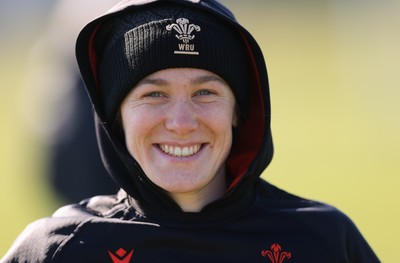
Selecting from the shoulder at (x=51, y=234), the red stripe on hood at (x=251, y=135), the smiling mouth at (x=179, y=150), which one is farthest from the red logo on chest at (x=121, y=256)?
the red stripe on hood at (x=251, y=135)

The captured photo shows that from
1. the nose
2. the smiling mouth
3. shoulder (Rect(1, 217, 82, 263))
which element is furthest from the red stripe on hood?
shoulder (Rect(1, 217, 82, 263))

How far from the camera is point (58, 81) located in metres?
6.41

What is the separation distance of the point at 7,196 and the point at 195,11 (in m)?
6.40

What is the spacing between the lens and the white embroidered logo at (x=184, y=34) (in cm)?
331

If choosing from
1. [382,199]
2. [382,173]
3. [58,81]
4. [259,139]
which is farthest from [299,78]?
[259,139]

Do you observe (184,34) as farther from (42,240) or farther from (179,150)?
(42,240)

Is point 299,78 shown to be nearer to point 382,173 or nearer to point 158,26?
point 382,173

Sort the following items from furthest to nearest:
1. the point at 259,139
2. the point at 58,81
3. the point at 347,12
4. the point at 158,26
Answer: the point at 347,12 < the point at 58,81 < the point at 259,139 < the point at 158,26

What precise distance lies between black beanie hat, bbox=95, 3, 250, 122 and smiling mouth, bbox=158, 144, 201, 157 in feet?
0.82

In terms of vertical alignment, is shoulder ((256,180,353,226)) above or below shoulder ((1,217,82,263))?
above

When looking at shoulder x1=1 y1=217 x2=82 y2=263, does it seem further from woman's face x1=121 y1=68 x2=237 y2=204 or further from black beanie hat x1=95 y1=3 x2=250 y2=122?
black beanie hat x1=95 y1=3 x2=250 y2=122

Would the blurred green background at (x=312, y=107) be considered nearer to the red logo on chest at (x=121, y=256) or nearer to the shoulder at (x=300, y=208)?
the shoulder at (x=300, y=208)

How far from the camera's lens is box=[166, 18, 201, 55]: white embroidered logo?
3307 millimetres

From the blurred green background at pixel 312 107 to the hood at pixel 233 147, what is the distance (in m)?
2.70
